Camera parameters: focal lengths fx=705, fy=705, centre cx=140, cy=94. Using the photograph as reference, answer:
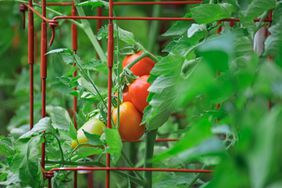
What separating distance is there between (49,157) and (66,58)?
0.15 m

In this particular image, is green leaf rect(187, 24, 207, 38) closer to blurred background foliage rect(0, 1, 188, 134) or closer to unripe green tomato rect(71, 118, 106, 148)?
unripe green tomato rect(71, 118, 106, 148)

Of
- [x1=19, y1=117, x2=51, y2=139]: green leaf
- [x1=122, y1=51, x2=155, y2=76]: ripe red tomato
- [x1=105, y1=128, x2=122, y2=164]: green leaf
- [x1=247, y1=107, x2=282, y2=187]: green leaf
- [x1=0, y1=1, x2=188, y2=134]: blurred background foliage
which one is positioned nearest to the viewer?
[x1=247, y1=107, x2=282, y2=187]: green leaf

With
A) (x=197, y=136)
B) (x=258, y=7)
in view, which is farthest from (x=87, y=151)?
(x=197, y=136)

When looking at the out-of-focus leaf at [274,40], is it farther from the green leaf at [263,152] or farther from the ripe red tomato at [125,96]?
the green leaf at [263,152]

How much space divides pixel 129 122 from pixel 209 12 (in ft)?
0.69

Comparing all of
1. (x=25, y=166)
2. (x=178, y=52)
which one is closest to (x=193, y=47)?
(x=178, y=52)

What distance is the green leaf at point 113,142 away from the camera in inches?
32.0

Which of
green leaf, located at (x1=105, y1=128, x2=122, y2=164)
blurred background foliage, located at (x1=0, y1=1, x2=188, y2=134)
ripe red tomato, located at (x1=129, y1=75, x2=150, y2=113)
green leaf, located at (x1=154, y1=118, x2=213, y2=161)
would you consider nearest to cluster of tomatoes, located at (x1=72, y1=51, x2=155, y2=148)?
ripe red tomato, located at (x1=129, y1=75, x2=150, y2=113)

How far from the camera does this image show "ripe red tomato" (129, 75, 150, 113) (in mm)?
983

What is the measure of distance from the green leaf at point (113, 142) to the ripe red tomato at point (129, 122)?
0.11 meters

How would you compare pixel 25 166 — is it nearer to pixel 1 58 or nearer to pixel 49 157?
pixel 49 157

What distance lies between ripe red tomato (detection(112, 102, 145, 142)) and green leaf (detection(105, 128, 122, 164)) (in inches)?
4.1

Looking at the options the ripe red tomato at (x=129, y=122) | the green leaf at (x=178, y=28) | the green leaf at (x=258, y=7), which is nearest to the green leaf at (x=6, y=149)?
the ripe red tomato at (x=129, y=122)

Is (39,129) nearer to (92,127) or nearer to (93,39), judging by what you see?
(92,127)
